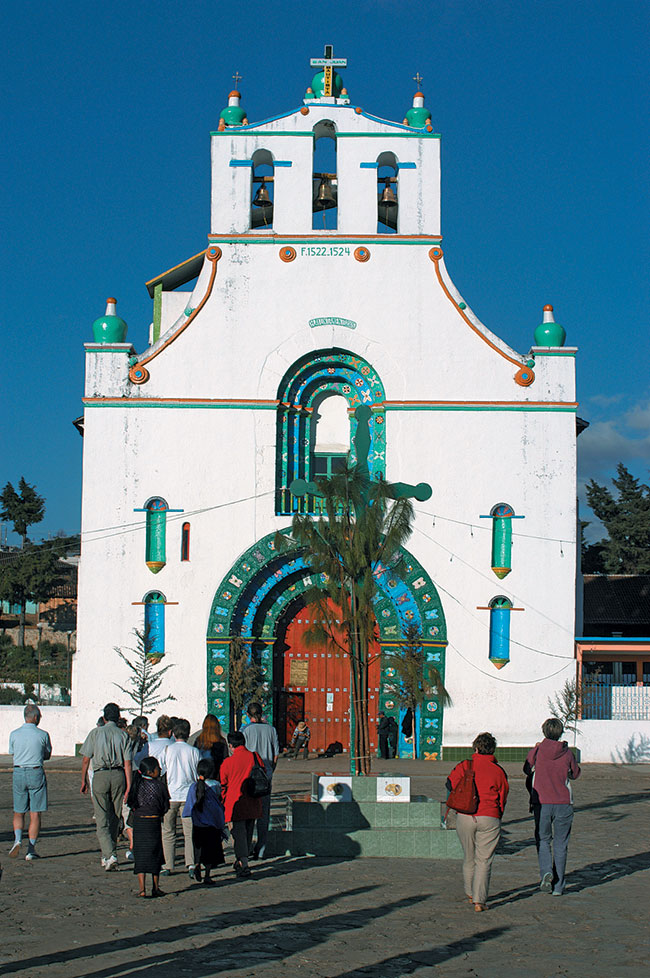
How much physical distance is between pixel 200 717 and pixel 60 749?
128 inches

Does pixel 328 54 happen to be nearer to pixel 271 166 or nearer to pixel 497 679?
pixel 271 166

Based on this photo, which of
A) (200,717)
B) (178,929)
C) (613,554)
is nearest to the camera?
(178,929)

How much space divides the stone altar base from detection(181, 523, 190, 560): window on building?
11861 mm

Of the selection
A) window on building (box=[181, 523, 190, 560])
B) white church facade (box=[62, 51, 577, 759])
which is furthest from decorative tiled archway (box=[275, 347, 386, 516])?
window on building (box=[181, 523, 190, 560])

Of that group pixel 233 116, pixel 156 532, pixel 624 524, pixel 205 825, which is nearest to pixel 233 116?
pixel 233 116

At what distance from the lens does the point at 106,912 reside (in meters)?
11.0

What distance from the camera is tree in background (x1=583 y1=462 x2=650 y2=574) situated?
184ft

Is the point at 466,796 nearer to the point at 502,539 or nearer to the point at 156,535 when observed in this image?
the point at 502,539

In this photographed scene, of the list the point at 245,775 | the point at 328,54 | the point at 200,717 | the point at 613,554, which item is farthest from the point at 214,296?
the point at 613,554

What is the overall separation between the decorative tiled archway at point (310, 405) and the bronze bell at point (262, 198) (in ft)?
13.2

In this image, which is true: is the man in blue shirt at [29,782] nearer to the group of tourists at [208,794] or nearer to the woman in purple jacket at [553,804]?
the group of tourists at [208,794]

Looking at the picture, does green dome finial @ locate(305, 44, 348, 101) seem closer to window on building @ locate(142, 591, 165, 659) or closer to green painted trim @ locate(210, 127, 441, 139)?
green painted trim @ locate(210, 127, 441, 139)

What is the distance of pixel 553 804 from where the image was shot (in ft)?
39.9

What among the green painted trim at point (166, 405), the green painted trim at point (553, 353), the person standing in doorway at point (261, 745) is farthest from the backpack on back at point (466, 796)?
the green painted trim at point (553, 353)
